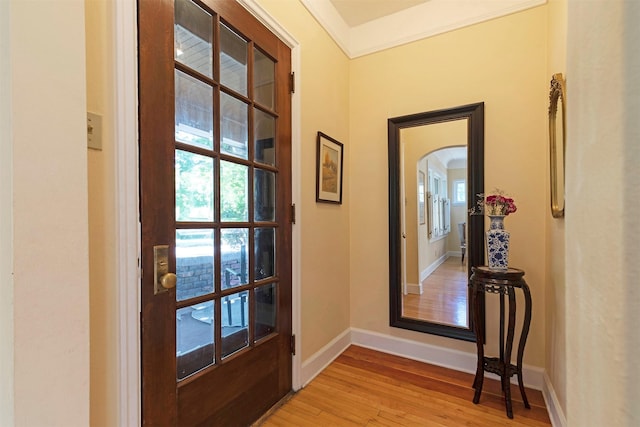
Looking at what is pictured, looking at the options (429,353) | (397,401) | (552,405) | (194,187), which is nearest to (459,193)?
(429,353)

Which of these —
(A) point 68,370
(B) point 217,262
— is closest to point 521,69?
(B) point 217,262

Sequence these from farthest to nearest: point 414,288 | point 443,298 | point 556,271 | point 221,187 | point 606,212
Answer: point 414,288
point 443,298
point 556,271
point 221,187
point 606,212

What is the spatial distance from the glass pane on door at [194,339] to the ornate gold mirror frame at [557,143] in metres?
1.86

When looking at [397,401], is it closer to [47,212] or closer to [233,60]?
[47,212]

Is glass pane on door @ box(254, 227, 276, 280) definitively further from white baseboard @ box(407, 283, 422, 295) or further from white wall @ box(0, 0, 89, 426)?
white baseboard @ box(407, 283, 422, 295)

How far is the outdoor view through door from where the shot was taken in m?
1.07

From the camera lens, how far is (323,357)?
2121 millimetres

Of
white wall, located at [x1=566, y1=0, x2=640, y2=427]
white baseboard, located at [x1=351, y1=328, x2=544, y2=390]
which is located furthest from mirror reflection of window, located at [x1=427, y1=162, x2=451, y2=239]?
white wall, located at [x1=566, y1=0, x2=640, y2=427]

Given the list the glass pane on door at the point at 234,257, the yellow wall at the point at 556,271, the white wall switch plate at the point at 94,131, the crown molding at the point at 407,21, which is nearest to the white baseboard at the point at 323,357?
the glass pane on door at the point at 234,257

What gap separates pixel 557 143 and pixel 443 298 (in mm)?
1311

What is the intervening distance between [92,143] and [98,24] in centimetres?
38

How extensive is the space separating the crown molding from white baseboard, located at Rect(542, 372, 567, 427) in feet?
7.99

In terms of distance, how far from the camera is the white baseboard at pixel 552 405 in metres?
1.45

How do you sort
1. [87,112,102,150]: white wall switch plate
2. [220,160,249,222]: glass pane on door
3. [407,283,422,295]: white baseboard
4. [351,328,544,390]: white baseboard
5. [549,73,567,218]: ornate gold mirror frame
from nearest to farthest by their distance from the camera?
[87,112,102,150]: white wall switch plate
[220,160,249,222]: glass pane on door
[549,73,567,218]: ornate gold mirror frame
[351,328,544,390]: white baseboard
[407,283,422,295]: white baseboard
